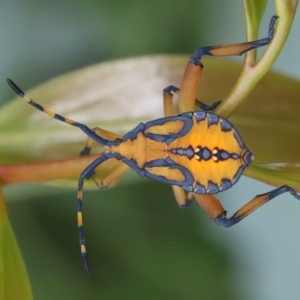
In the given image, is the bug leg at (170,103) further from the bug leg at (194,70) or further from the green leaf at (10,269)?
the green leaf at (10,269)

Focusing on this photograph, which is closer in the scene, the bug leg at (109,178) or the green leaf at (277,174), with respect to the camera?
the green leaf at (277,174)

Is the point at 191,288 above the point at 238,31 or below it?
below

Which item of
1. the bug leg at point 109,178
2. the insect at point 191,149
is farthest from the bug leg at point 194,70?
the bug leg at point 109,178

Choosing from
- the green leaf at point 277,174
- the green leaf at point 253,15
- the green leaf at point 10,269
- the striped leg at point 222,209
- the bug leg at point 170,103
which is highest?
the green leaf at point 253,15

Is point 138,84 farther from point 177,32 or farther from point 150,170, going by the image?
point 177,32

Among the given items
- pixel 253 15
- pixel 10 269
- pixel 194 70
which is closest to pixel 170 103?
pixel 194 70

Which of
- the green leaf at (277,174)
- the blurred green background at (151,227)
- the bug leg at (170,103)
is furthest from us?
the blurred green background at (151,227)

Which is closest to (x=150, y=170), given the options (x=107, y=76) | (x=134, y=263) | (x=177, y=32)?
(x=107, y=76)

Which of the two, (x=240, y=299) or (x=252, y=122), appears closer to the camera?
(x=252, y=122)
